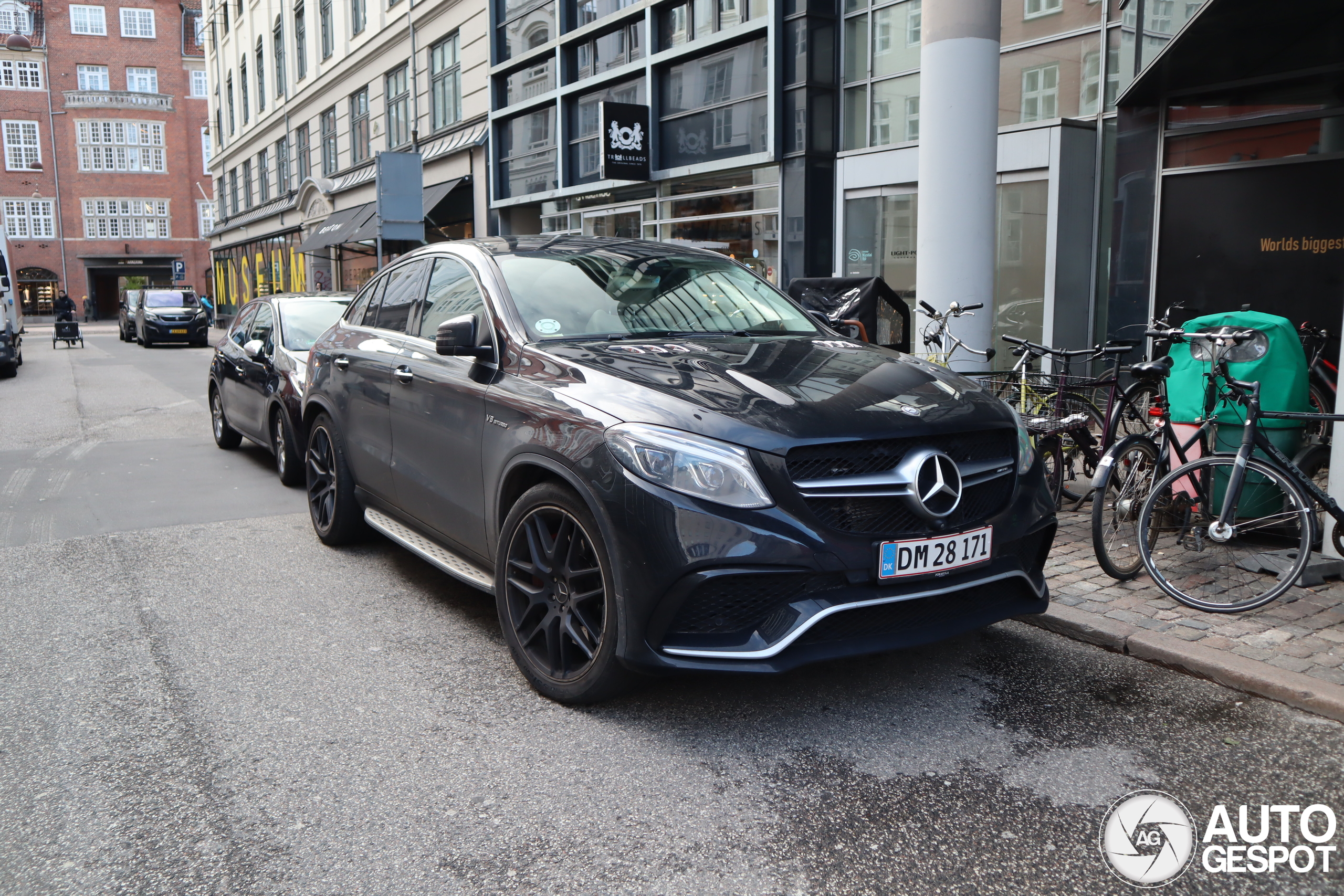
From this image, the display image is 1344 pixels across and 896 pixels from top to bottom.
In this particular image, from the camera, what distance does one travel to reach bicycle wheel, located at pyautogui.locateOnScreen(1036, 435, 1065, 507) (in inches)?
249

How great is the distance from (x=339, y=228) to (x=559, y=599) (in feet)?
89.6

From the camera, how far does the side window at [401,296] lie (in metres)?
5.52

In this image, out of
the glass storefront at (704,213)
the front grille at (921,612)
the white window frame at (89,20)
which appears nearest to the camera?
the front grille at (921,612)

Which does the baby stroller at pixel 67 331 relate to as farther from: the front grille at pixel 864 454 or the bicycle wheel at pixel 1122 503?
the front grille at pixel 864 454

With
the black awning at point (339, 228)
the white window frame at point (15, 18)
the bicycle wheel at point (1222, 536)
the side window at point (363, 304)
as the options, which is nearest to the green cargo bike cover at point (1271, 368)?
the bicycle wheel at point (1222, 536)

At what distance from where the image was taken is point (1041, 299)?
1205cm

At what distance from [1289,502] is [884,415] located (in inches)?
94.6

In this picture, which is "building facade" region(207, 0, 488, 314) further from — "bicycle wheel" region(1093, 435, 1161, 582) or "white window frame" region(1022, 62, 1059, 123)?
"bicycle wheel" region(1093, 435, 1161, 582)

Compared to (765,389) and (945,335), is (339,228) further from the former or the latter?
(765,389)

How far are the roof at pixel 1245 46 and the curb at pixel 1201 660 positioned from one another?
4869 mm

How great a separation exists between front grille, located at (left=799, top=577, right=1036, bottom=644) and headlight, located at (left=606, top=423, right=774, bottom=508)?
46cm

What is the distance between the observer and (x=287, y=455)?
8328 millimetres

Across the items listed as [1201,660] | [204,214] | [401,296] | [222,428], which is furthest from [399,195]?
[204,214]

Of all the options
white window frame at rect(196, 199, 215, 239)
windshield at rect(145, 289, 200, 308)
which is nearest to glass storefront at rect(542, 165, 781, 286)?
windshield at rect(145, 289, 200, 308)
